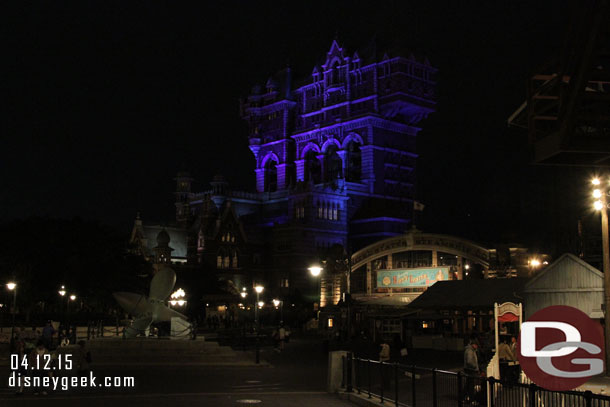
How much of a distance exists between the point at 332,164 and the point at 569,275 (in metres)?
93.2

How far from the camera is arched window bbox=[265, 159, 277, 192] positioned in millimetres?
138250

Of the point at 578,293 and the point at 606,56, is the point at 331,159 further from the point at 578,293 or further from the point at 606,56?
the point at 606,56

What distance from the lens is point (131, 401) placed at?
22547 mm

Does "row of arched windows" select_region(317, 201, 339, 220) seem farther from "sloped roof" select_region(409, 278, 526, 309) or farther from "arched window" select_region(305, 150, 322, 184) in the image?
"sloped roof" select_region(409, 278, 526, 309)


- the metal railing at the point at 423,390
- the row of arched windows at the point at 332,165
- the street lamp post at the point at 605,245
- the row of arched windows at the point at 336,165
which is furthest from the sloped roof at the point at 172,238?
the street lamp post at the point at 605,245

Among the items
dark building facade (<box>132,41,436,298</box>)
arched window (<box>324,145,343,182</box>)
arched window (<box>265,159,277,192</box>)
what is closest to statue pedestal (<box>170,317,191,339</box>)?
dark building facade (<box>132,41,436,298</box>)

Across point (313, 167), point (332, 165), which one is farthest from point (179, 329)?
point (313, 167)

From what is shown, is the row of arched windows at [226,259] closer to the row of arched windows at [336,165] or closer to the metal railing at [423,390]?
the row of arched windows at [336,165]

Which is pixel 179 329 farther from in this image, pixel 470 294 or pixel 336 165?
pixel 336 165

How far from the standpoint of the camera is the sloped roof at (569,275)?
111 feet

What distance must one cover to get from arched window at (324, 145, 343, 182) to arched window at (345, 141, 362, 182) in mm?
2159

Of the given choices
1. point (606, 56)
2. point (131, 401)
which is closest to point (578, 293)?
point (131, 401)

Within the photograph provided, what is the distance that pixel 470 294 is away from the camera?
50312 mm

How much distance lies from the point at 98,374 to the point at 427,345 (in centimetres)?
2921
